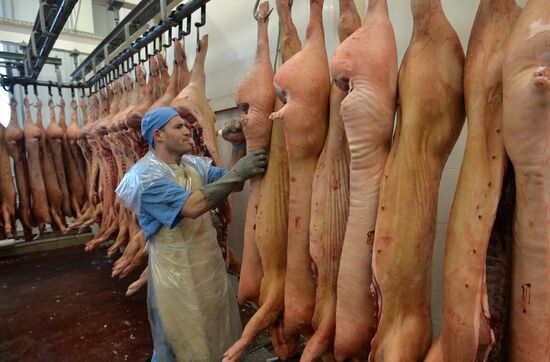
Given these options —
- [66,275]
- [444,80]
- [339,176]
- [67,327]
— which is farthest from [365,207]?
[66,275]

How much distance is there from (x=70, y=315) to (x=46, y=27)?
2.43 metres

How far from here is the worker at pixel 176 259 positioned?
6.49 ft

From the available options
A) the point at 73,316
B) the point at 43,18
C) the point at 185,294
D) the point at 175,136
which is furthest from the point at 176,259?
the point at 43,18

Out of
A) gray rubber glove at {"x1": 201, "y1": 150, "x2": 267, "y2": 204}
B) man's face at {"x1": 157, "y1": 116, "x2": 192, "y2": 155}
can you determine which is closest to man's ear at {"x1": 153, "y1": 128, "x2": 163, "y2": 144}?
man's face at {"x1": 157, "y1": 116, "x2": 192, "y2": 155}

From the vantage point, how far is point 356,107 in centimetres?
103

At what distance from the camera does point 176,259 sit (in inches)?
81.4

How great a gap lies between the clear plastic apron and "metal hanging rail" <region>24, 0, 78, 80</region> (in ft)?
5.13

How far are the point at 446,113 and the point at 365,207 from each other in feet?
1.09

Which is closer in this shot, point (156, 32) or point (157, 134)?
point (157, 134)

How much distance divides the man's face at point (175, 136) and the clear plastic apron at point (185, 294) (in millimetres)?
125

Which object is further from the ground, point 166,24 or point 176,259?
point 166,24

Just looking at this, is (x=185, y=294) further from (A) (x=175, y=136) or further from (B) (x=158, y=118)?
(B) (x=158, y=118)

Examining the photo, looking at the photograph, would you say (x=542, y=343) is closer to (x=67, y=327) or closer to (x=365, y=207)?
(x=365, y=207)

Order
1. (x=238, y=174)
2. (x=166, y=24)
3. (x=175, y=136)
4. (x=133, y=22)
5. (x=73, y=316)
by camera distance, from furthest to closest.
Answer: (x=73, y=316)
(x=133, y=22)
(x=166, y=24)
(x=175, y=136)
(x=238, y=174)
